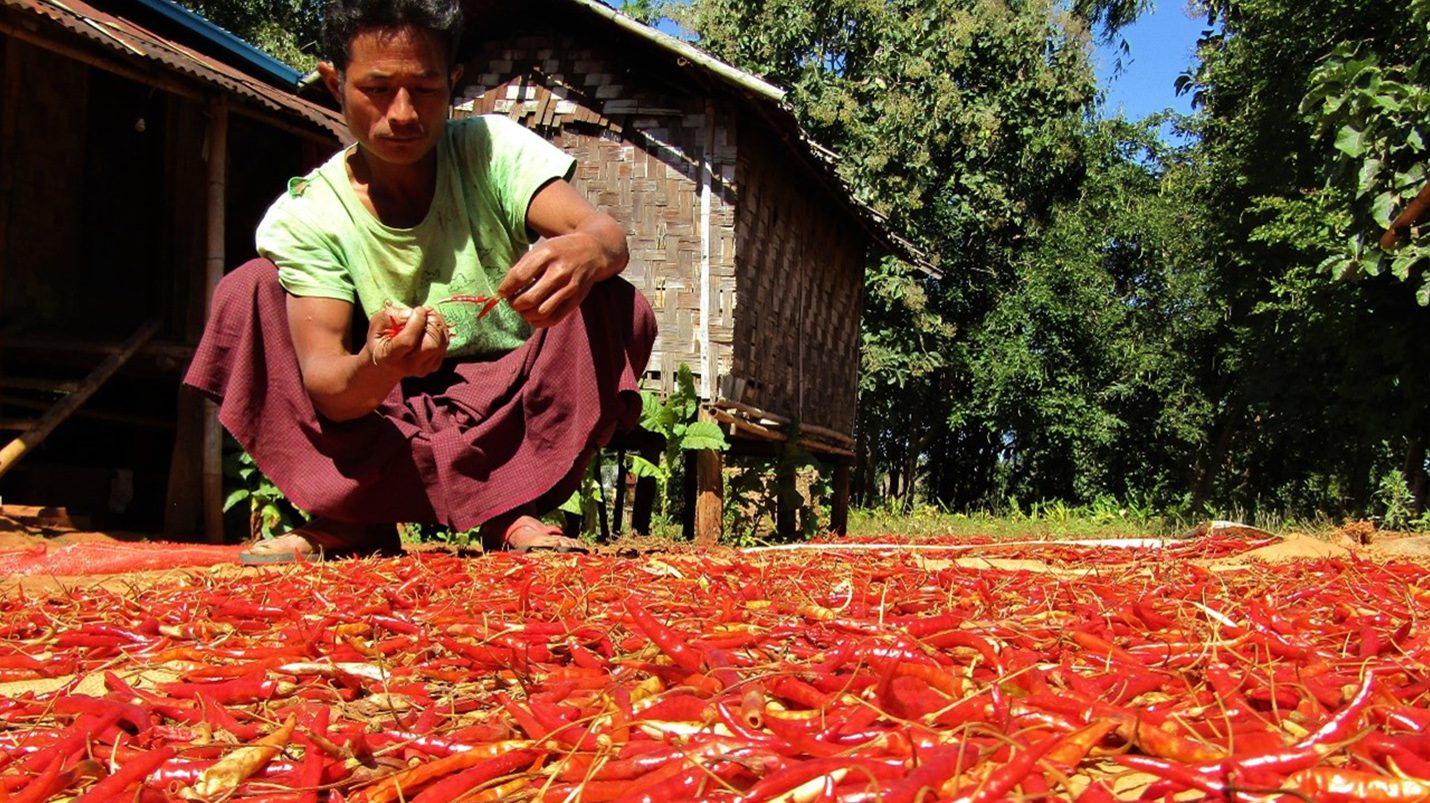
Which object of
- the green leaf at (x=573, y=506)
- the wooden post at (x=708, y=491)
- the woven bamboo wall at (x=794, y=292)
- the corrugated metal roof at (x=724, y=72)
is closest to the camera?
the green leaf at (x=573, y=506)

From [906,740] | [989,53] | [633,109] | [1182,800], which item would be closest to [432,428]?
[906,740]

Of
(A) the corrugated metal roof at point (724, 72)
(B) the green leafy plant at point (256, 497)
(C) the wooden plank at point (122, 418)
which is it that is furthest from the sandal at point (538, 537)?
(C) the wooden plank at point (122, 418)

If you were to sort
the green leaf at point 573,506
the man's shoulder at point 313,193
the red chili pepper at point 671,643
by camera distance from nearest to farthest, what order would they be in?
the red chili pepper at point 671,643
the man's shoulder at point 313,193
the green leaf at point 573,506

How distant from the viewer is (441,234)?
392cm

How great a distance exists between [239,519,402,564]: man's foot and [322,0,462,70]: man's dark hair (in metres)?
1.53

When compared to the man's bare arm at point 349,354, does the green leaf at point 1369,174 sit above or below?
above

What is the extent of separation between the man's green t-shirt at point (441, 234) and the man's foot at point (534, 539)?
645mm

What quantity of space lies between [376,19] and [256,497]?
4809 millimetres

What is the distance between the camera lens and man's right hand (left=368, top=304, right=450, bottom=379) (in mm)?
3176

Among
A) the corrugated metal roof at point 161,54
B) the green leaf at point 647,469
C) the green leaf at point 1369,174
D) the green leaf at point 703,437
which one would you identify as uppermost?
the corrugated metal roof at point 161,54

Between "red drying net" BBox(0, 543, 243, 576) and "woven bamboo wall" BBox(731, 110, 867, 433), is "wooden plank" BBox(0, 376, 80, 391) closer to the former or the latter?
"red drying net" BBox(0, 543, 243, 576)

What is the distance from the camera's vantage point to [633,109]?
8.95 metres

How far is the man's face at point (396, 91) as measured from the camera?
A: 11.4ft

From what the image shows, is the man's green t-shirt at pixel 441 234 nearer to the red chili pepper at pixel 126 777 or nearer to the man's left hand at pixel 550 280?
the man's left hand at pixel 550 280
